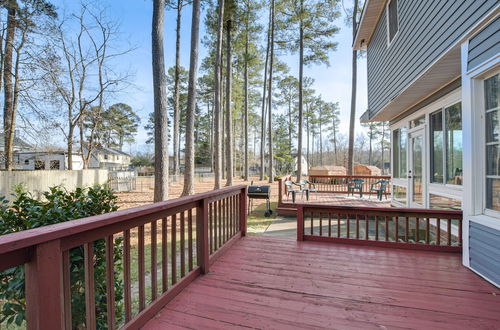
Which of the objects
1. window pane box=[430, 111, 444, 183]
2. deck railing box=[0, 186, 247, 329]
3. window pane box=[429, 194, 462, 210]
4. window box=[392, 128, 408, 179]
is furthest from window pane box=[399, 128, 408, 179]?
deck railing box=[0, 186, 247, 329]

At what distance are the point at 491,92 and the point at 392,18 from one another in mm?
3696

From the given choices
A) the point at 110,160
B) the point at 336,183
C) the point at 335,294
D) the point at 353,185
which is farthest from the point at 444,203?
the point at 110,160

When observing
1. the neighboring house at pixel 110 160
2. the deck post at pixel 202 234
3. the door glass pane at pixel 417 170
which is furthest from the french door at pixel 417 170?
the neighboring house at pixel 110 160

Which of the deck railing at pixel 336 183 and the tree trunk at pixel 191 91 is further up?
the tree trunk at pixel 191 91

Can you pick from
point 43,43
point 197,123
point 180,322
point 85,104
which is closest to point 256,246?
point 180,322

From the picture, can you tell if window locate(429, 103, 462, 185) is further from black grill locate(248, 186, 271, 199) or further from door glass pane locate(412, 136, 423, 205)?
black grill locate(248, 186, 271, 199)

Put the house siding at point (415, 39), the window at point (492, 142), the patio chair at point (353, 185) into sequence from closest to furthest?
the window at point (492, 142), the house siding at point (415, 39), the patio chair at point (353, 185)

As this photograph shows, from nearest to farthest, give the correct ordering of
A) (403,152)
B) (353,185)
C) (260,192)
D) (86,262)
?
(86,262) → (403,152) → (260,192) → (353,185)

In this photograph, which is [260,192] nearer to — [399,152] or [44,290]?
[399,152]

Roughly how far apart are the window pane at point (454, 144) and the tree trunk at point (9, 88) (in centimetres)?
Answer: 1091

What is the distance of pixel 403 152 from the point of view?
5895 millimetres

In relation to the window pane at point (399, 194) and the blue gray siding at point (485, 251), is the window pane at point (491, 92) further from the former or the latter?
the window pane at point (399, 194)

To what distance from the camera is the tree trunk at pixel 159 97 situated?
5691mm

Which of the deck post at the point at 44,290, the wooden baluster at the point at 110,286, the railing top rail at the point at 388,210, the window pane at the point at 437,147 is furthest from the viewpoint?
the window pane at the point at 437,147
